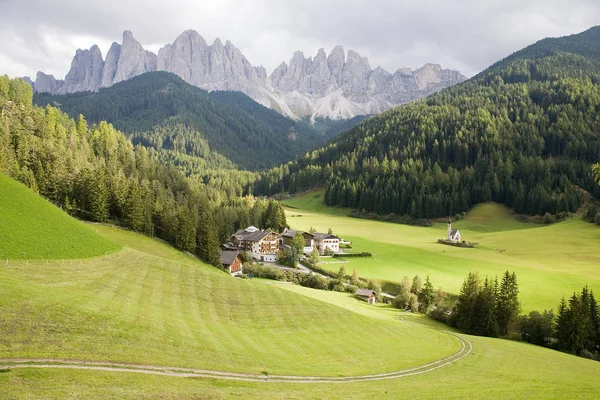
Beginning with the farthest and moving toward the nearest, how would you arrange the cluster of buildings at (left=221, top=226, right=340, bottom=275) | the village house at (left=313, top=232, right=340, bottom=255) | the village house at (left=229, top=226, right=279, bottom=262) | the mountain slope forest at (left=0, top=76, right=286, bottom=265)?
the village house at (left=313, top=232, right=340, bottom=255) < the cluster of buildings at (left=221, top=226, right=340, bottom=275) < the village house at (left=229, top=226, right=279, bottom=262) < the mountain slope forest at (left=0, top=76, right=286, bottom=265)

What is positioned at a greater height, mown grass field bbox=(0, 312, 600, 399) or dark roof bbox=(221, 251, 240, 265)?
mown grass field bbox=(0, 312, 600, 399)

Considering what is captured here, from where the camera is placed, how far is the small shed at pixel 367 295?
72.6 metres

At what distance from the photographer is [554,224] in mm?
144625

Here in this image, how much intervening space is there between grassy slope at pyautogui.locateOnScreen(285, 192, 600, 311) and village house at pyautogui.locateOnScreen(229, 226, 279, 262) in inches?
792

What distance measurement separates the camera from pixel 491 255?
10438 cm

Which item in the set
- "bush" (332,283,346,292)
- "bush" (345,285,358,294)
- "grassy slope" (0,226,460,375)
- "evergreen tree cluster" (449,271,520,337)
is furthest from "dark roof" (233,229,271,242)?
"evergreen tree cluster" (449,271,520,337)

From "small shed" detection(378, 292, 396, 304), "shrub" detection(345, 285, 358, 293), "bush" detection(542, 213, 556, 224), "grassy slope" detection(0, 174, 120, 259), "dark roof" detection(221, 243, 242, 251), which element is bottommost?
"small shed" detection(378, 292, 396, 304)

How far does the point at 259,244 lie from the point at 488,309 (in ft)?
208

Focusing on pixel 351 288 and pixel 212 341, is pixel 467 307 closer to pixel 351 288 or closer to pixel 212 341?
pixel 351 288

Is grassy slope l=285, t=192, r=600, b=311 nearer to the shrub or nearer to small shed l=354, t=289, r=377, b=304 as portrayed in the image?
the shrub

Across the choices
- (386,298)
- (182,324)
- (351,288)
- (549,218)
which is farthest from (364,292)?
(549,218)

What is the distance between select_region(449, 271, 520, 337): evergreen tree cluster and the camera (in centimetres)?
5938

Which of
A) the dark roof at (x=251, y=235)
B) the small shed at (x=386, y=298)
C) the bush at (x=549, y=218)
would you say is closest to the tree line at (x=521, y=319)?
the small shed at (x=386, y=298)

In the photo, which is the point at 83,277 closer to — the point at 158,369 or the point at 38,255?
the point at 38,255
